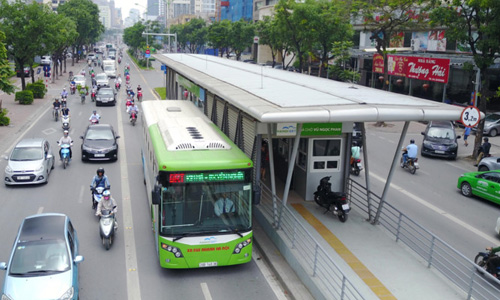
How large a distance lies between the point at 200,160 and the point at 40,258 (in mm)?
3746

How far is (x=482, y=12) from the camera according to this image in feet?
77.9

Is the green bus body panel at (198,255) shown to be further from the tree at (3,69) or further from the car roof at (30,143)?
the tree at (3,69)

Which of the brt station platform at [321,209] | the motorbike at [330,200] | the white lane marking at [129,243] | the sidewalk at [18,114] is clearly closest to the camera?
the brt station platform at [321,209]

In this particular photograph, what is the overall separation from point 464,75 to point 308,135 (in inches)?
1144

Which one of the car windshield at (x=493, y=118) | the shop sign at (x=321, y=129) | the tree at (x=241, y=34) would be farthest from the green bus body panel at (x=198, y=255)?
the tree at (x=241, y=34)

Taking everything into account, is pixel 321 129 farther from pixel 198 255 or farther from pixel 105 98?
pixel 105 98

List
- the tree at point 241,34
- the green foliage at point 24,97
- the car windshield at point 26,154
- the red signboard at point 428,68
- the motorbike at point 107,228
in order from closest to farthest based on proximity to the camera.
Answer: the motorbike at point 107,228 → the car windshield at point 26,154 → the red signboard at point 428,68 → the green foliage at point 24,97 → the tree at point 241,34

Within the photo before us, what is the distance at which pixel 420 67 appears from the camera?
3997 centimetres

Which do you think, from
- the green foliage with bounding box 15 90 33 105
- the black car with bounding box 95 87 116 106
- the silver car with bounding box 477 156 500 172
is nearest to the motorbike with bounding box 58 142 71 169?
the silver car with bounding box 477 156 500 172

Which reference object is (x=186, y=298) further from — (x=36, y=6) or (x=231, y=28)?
(x=231, y=28)

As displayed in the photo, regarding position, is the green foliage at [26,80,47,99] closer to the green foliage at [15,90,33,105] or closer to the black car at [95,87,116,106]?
the green foliage at [15,90,33,105]

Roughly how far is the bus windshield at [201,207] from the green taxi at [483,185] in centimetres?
1133

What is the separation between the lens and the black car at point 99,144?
885 inches

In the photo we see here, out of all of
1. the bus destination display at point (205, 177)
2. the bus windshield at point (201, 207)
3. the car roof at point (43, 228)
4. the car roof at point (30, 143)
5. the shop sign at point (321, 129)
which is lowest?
the car roof at point (30, 143)
